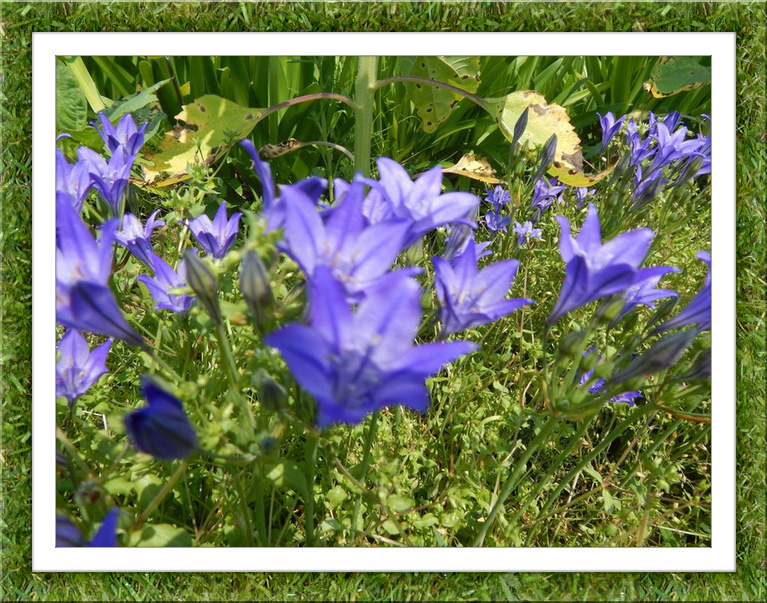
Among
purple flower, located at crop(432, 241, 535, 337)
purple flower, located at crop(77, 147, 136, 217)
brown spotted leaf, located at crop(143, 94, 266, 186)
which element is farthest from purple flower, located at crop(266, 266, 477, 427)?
brown spotted leaf, located at crop(143, 94, 266, 186)

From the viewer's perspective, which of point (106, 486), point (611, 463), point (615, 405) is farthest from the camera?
point (611, 463)

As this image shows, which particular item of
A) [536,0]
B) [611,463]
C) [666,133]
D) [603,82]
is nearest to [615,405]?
[611,463]

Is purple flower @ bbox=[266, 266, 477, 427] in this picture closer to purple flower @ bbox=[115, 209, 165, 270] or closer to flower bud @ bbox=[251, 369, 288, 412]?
flower bud @ bbox=[251, 369, 288, 412]

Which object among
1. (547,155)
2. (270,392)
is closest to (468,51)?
(547,155)

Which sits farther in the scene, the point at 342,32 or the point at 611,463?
the point at 611,463

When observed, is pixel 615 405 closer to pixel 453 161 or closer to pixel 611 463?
pixel 611 463

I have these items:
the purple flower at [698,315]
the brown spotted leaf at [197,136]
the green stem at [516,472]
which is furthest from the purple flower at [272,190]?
the brown spotted leaf at [197,136]
